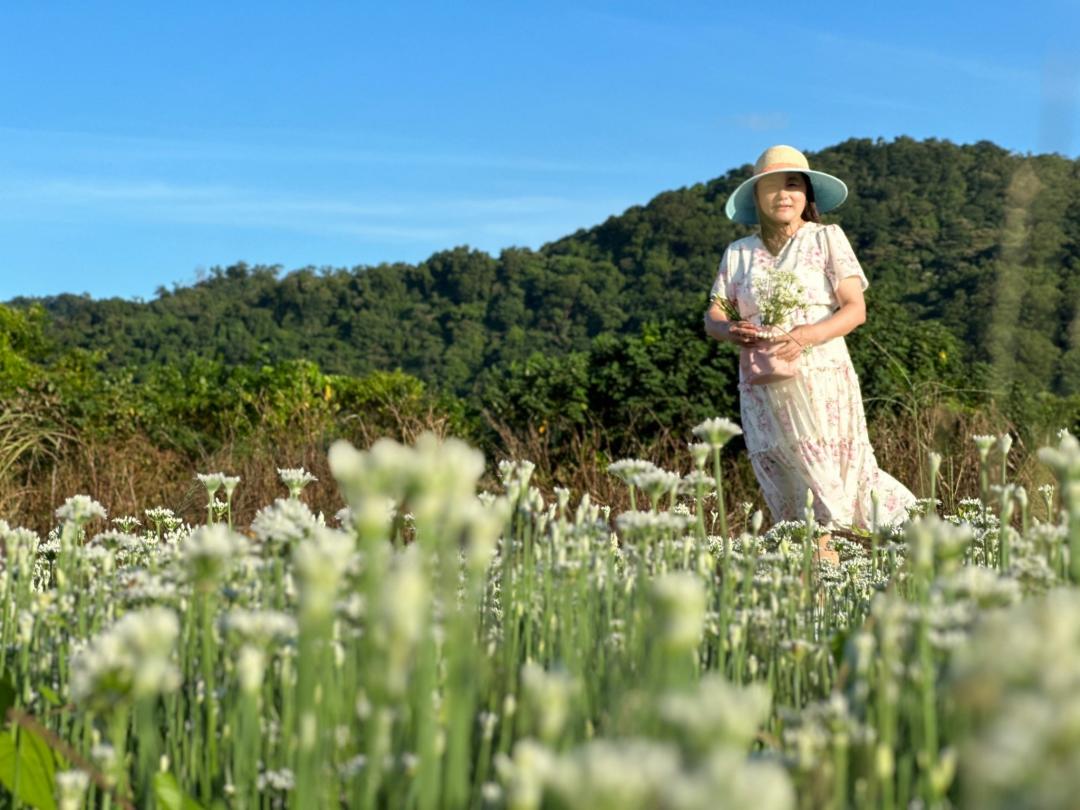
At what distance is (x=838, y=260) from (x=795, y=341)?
0.73 m

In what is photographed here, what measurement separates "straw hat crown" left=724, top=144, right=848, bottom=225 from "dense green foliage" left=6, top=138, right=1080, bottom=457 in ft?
7.16

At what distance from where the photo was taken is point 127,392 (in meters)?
17.2

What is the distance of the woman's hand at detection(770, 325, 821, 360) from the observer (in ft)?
21.6

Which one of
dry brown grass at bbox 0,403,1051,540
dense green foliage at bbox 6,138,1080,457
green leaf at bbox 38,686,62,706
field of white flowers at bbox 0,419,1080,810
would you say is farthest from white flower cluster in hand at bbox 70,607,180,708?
dense green foliage at bbox 6,138,1080,457

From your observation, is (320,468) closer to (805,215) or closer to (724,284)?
(724,284)

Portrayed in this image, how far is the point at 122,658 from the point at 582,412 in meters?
11.8

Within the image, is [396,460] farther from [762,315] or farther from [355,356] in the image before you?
[355,356]

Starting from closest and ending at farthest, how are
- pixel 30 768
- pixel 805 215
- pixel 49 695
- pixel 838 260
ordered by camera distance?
pixel 30 768
pixel 49 695
pixel 838 260
pixel 805 215

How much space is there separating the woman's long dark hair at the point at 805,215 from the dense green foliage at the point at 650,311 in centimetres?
239

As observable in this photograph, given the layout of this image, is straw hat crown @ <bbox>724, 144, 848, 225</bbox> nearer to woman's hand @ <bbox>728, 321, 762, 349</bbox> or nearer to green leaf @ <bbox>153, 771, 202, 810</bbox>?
woman's hand @ <bbox>728, 321, 762, 349</bbox>

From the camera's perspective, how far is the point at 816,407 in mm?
7062

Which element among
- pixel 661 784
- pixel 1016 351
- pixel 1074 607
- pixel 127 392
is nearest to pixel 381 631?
pixel 661 784

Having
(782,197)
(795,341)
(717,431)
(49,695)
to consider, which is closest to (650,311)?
(782,197)

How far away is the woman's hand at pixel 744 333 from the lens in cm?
650
